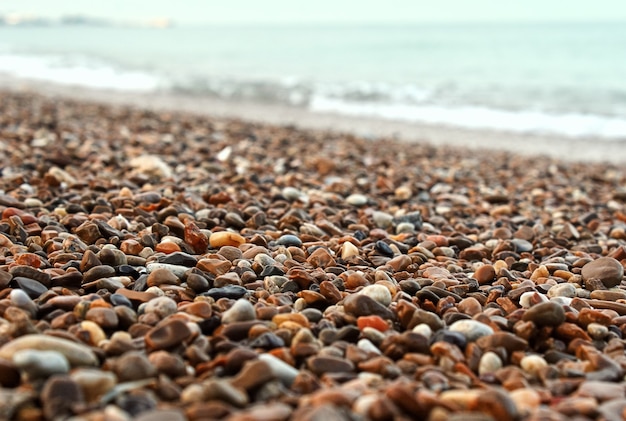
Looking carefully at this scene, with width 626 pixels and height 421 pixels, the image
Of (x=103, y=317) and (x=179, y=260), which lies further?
(x=179, y=260)

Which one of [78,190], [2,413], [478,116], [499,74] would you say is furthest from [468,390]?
[499,74]

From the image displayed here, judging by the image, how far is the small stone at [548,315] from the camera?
6.79 ft

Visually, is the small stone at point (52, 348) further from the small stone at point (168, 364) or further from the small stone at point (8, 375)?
the small stone at point (168, 364)

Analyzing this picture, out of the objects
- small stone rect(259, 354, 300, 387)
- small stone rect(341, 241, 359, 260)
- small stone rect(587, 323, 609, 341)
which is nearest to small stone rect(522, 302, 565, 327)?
small stone rect(587, 323, 609, 341)

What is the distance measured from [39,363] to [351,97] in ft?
48.5

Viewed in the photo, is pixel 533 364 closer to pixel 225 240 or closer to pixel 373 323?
pixel 373 323

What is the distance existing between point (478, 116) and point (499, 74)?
8906 millimetres

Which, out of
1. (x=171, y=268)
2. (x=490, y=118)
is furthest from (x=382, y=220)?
(x=490, y=118)

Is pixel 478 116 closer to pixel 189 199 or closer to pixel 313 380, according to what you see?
pixel 189 199

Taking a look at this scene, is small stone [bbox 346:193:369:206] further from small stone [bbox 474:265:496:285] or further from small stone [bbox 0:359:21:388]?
small stone [bbox 0:359:21:388]

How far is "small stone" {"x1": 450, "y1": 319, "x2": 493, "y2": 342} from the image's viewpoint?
1984mm

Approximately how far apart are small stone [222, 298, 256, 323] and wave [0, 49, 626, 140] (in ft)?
35.1

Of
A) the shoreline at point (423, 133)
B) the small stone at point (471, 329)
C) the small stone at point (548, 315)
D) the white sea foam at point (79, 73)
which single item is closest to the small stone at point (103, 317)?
the small stone at point (471, 329)

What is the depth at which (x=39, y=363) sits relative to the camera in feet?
5.02
